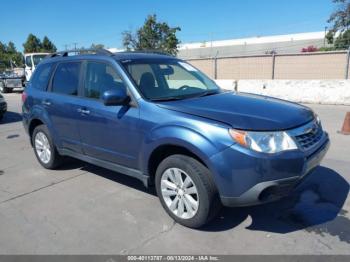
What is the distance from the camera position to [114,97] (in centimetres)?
389

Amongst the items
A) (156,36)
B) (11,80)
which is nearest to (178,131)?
(11,80)

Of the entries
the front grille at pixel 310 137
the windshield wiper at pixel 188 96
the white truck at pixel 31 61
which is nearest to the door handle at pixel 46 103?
the windshield wiper at pixel 188 96

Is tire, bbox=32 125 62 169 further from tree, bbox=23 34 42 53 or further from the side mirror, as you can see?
tree, bbox=23 34 42 53

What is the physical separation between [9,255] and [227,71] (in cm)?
2233

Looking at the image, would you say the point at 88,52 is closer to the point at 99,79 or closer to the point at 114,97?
the point at 99,79

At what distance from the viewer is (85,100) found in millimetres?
4625

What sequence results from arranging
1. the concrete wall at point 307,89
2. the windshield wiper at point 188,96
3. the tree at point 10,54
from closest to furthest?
1. the windshield wiper at point 188,96
2. the concrete wall at point 307,89
3. the tree at point 10,54

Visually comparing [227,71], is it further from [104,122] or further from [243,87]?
[104,122]

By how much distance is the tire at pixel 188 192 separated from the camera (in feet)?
11.1

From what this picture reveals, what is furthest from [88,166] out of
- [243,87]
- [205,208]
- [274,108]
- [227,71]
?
[227,71]

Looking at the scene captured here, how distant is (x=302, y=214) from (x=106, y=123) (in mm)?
2555

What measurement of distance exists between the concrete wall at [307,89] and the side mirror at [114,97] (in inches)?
454

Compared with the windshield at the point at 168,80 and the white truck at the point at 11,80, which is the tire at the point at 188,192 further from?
the white truck at the point at 11,80

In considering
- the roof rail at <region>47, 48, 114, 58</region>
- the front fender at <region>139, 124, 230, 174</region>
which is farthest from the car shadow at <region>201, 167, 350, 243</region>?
the roof rail at <region>47, 48, 114, 58</region>
